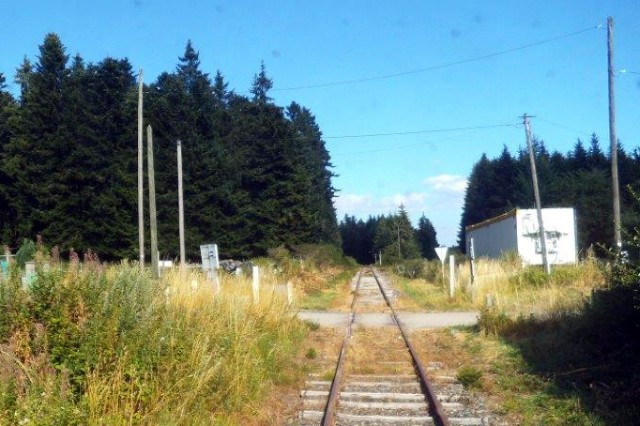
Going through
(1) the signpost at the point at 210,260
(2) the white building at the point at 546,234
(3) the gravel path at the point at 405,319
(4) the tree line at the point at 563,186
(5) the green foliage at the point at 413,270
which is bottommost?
(3) the gravel path at the point at 405,319

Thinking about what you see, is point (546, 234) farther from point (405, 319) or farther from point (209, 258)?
point (209, 258)

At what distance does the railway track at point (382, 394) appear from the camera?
28.8ft

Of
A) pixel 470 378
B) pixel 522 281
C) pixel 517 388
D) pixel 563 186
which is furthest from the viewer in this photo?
pixel 563 186

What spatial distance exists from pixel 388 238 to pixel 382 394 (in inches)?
4014

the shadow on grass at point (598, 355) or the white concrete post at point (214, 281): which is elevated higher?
the white concrete post at point (214, 281)

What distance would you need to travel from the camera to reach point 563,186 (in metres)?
61.8

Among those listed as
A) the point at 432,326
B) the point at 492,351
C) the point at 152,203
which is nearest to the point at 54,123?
the point at 152,203

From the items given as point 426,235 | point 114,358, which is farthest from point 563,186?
point 426,235

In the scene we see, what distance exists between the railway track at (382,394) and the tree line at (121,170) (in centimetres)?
3420

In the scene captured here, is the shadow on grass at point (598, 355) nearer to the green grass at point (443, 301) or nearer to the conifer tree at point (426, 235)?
the green grass at point (443, 301)

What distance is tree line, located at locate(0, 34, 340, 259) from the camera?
46438 mm

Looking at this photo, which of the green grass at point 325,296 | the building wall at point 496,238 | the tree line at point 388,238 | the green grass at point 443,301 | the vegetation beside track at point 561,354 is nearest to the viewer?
the vegetation beside track at point 561,354

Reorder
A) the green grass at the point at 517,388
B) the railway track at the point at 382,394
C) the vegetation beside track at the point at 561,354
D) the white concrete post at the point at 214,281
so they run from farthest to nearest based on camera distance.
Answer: the white concrete post at the point at 214,281 → the vegetation beside track at the point at 561,354 → the railway track at the point at 382,394 → the green grass at the point at 517,388

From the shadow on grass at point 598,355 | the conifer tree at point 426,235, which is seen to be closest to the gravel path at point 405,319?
the shadow on grass at point 598,355
